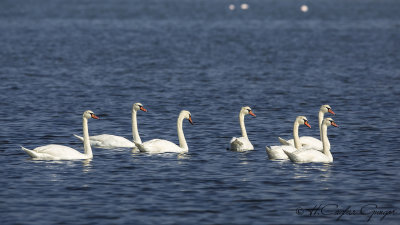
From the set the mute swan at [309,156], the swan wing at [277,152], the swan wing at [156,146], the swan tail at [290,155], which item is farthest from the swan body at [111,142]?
the mute swan at [309,156]

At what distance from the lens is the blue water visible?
19141 millimetres

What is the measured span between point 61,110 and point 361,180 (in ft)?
55.4

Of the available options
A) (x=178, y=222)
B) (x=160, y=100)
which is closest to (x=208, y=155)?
(x=178, y=222)

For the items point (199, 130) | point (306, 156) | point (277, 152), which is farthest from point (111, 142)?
point (306, 156)

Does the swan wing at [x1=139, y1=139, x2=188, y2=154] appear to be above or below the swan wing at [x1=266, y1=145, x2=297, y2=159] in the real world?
above

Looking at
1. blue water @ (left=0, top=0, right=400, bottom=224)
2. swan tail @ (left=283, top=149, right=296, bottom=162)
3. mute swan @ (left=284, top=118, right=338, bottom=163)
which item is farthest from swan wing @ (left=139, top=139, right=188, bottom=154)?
mute swan @ (left=284, top=118, right=338, bottom=163)

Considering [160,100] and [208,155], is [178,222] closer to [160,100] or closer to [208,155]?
[208,155]

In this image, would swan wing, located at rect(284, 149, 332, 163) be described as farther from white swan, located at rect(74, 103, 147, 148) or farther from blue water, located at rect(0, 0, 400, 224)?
white swan, located at rect(74, 103, 147, 148)

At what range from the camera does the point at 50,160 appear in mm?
24000

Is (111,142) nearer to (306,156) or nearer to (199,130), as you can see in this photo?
(199,130)

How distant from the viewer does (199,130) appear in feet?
102

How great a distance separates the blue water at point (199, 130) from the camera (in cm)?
1914

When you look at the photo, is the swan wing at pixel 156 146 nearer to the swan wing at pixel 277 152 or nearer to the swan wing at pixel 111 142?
the swan wing at pixel 111 142

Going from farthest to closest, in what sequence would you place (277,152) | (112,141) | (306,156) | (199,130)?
(199,130) → (112,141) → (277,152) → (306,156)
